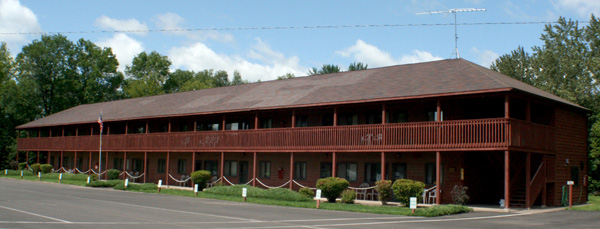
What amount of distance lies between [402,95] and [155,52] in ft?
258

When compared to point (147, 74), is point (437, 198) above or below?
below

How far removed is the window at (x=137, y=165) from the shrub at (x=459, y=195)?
29223 millimetres

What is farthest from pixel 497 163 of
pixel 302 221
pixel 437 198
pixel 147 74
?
pixel 147 74

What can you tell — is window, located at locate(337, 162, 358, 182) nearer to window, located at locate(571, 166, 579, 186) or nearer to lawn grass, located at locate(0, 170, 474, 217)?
lawn grass, located at locate(0, 170, 474, 217)

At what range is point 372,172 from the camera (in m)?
31.2

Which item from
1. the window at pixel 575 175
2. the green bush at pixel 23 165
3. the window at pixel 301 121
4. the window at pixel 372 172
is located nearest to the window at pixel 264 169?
the window at pixel 301 121

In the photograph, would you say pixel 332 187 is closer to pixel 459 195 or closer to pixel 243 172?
pixel 459 195

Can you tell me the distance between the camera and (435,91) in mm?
26188

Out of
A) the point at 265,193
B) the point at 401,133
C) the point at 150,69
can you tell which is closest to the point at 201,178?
the point at 265,193

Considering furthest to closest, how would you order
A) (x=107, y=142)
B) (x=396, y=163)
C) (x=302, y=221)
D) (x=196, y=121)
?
(x=107, y=142)
(x=196, y=121)
(x=396, y=163)
(x=302, y=221)

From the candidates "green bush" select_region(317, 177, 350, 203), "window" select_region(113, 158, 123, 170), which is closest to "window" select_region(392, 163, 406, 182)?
"green bush" select_region(317, 177, 350, 203)

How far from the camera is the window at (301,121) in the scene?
35.1 m

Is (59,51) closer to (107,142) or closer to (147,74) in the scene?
(147,74)

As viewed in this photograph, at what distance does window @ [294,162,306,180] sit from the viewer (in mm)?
34803
